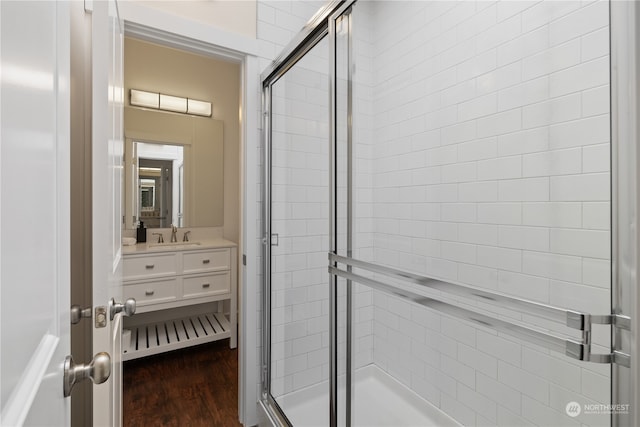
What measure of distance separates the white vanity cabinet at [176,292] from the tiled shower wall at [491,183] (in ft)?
5.38

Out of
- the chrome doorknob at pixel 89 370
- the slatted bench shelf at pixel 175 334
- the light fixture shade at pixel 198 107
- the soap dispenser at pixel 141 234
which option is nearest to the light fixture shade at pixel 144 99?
the light fixture shade at pixel 198 107

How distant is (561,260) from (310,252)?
3.20 feet

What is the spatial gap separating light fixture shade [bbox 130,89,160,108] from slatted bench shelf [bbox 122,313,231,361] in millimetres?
1909

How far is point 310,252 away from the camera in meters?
1.53

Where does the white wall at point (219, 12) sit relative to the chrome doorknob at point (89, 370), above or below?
above

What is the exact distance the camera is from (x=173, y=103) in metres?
2.89

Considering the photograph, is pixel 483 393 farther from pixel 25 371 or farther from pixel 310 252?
pixel 25 371

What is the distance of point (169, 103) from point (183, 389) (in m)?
2.33

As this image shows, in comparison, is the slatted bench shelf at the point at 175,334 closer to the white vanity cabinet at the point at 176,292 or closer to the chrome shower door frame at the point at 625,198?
the white vanity cabinet at the point at 176,292

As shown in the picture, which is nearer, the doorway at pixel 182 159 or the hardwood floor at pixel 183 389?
the hardwood floor at pixel 183 389

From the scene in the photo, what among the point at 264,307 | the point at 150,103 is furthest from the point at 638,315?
the point at 150,103

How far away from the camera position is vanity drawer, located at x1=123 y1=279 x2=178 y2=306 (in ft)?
7.63

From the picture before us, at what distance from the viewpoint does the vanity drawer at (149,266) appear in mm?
2309

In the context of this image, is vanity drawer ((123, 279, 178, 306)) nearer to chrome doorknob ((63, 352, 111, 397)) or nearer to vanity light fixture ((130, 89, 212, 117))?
vanity light fixture ((130, 89, 212, 117))
